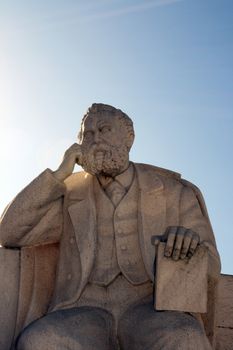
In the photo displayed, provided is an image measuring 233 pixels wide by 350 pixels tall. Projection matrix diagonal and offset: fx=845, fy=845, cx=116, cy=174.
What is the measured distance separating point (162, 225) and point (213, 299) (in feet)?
2.39

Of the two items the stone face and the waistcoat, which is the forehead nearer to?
the waistcoat

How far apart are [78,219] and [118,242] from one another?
1.39 feet

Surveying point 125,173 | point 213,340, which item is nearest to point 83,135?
point 125,173

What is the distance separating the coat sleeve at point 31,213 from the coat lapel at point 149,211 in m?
0.68

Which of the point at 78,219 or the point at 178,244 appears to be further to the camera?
the point at 78,219

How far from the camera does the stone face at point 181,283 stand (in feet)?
20.2

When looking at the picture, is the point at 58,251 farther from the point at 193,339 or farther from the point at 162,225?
the point at 193,339

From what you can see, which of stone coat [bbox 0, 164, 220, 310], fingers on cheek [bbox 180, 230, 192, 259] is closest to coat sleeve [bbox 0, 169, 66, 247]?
stone coat [bbox 0, 164, 220, 310]

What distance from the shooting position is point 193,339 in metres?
5.82

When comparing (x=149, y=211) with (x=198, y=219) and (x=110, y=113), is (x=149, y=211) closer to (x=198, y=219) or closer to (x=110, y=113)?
(x=198, y=219)

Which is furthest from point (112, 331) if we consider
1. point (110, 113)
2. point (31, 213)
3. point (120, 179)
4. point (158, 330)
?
point (110, 113)

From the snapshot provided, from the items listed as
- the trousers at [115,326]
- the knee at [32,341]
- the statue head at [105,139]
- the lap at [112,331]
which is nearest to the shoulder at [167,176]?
the statue head at [105,139]

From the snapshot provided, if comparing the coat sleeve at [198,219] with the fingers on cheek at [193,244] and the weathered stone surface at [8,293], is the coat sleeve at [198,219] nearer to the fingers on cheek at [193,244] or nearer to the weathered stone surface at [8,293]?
the fingers on cheek at [193,244]

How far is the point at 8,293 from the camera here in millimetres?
6906
